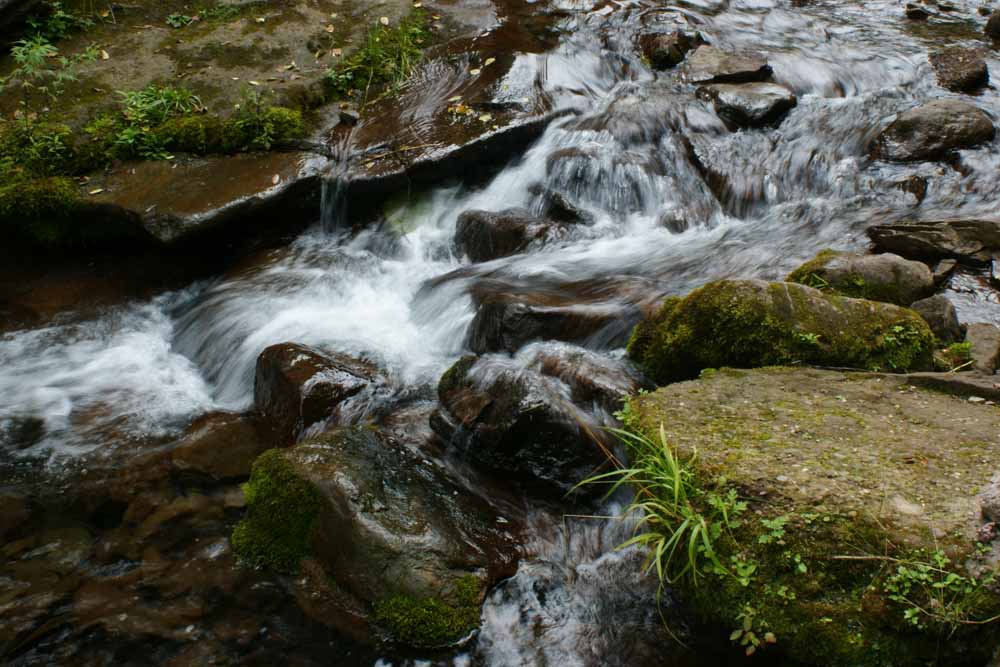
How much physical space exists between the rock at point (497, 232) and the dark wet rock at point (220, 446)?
2.82m

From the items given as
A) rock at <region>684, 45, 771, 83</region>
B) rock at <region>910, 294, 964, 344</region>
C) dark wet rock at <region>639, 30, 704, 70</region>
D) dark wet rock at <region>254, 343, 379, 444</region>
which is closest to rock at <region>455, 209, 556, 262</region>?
dark wet rock at <region>254, 343, 379, 444</region>

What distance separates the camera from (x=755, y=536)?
10.4 ft

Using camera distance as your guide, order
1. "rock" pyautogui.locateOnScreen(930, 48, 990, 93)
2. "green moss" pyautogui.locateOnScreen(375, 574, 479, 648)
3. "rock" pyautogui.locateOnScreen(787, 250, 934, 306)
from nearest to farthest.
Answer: "green moss" pyautogui.locateOnScreen(375, 574, 479, 648), "rock" pyautogui.locateOnScreen(787, 250, 934, 306), "rock" pyautogui.locateOnScreen(930, 48, 990, 93)

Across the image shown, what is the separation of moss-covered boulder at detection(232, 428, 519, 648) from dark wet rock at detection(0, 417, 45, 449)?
2.21 metres

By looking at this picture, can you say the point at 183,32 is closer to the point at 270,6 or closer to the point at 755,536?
the point at 270,6

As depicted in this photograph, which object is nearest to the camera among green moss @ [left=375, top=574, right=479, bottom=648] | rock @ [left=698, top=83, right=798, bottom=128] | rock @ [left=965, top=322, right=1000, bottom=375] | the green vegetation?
green moss @ [left=375, top=574, right=479, bottom=648]

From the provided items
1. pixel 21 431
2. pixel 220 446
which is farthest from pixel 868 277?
pixel 21 431

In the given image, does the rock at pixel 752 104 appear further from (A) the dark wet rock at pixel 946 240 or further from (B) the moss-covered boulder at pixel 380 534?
(B) the moss-covered boulder at pixel 380 534

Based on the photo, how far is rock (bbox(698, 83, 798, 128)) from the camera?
850cm

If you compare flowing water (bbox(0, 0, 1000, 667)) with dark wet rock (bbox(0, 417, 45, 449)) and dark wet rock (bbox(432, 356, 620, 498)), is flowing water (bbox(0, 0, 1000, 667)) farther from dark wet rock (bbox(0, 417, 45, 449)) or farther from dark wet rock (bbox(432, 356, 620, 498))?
dark wet rock (bbox(432, 356, 620, 498))

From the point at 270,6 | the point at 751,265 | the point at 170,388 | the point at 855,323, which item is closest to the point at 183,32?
the point at 270,6

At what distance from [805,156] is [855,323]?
420 centimetres

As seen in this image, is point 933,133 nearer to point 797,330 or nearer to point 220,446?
point 797,330

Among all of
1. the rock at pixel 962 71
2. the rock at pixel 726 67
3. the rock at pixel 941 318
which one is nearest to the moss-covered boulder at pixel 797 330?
the rock at pixel 941 318
